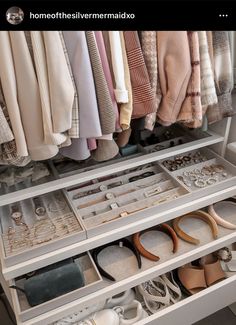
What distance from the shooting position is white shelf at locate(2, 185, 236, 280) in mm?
764

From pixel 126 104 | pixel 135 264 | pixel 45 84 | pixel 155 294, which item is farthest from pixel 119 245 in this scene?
pixel 45 84

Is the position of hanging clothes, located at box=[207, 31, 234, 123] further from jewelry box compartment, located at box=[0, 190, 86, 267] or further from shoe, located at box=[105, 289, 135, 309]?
shoe, located at box=[105, 289, 135, 309]

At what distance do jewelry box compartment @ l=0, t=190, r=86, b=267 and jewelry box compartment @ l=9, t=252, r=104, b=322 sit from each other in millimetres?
117

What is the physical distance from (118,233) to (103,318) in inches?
11.2
